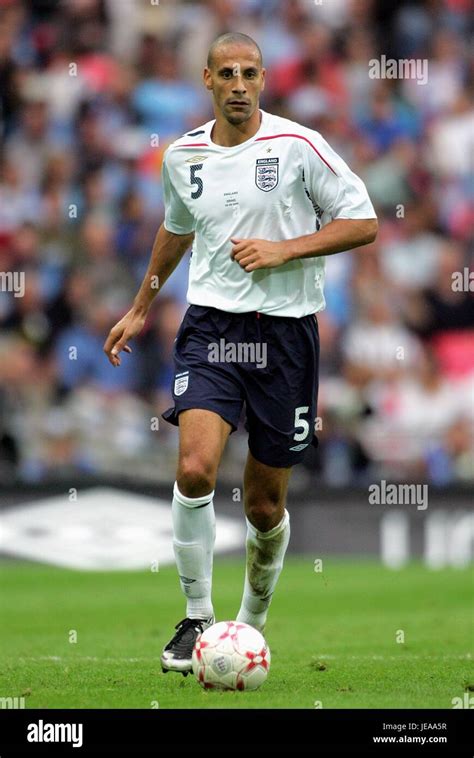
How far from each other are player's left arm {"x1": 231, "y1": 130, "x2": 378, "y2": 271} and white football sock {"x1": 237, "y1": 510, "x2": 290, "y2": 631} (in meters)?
1.44

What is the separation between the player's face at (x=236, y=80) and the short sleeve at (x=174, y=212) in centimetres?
50

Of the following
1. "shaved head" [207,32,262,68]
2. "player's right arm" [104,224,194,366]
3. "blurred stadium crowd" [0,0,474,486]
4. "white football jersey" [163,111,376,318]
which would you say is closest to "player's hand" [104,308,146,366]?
"player's right arm" [104,224,194,366]

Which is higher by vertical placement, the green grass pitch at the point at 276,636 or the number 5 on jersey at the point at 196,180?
the number 5 on jersey at the point at 196,180

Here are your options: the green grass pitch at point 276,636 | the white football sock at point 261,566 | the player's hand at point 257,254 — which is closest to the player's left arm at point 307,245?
the player's hand at point 257,254

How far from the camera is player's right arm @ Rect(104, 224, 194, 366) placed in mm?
7285

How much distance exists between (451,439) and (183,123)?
4.74 meters

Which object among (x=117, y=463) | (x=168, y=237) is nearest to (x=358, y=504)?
(x=117, y=463)

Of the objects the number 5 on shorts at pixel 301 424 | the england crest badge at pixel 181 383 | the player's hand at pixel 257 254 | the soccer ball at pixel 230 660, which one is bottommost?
the soccer ball at pixel 230 660

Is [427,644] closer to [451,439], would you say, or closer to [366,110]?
[451,439]

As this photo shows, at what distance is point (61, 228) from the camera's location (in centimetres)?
1535

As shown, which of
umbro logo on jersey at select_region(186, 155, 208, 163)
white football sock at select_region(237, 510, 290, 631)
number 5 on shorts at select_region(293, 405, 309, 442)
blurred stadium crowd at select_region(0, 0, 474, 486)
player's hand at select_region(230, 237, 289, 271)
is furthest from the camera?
blurred stadium crowd at select_region(0, 0, 474, 486)

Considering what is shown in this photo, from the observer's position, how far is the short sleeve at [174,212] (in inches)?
283

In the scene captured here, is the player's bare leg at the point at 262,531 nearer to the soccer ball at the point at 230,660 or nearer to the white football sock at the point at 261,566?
the white football sock at the point at 261,566

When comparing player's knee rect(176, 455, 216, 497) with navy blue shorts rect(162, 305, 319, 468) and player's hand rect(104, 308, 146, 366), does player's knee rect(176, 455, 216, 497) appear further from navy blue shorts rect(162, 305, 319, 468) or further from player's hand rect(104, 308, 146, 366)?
player's hand rect(104, 308, 146, 366)
